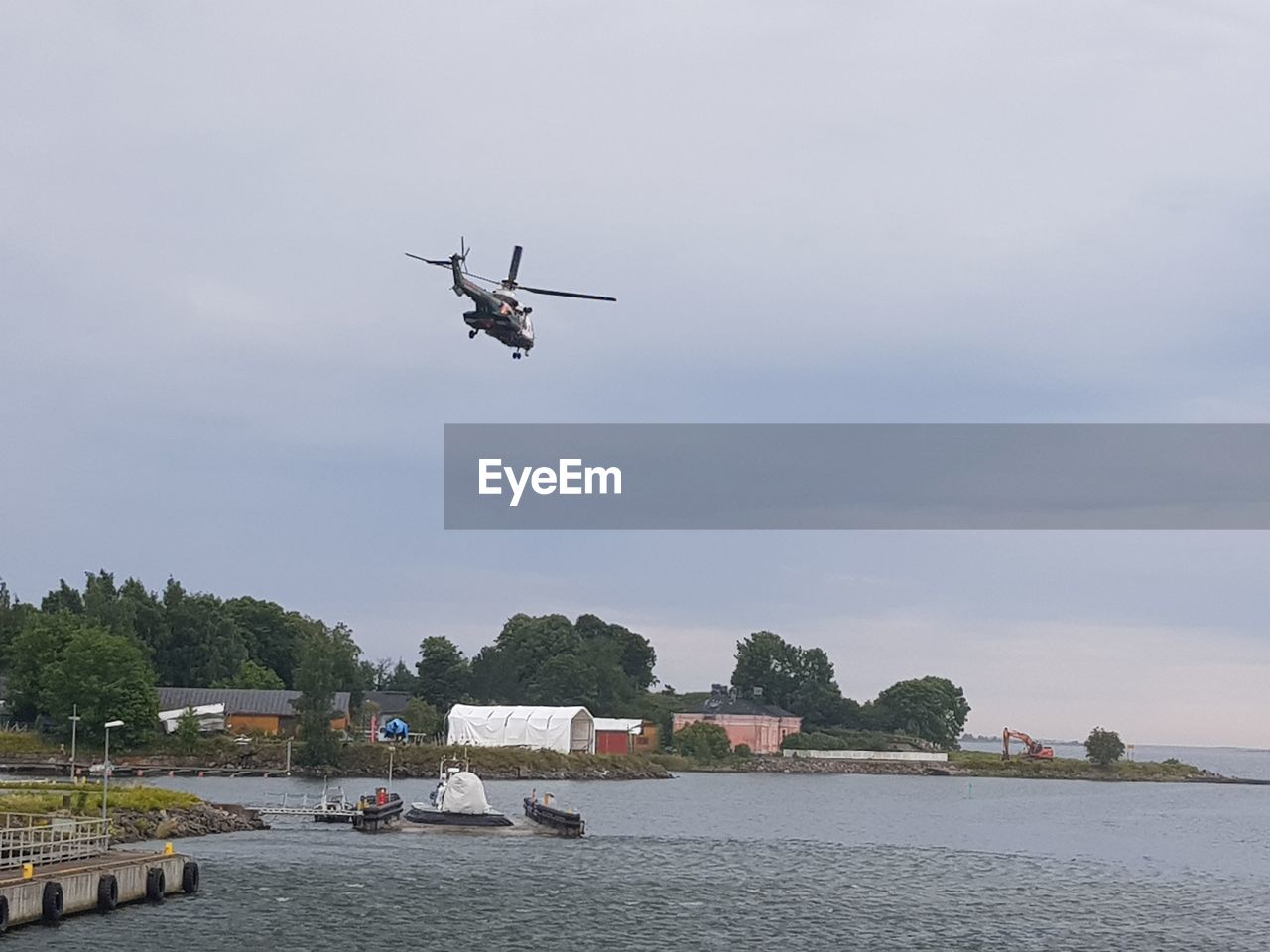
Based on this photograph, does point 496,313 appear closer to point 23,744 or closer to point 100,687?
point 100,687

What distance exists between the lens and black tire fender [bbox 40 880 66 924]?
57.6 meters

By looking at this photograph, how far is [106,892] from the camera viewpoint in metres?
61.3

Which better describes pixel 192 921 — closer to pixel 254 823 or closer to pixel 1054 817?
pixel 254 823

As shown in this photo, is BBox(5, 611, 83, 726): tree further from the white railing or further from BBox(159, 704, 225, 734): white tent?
the white railing

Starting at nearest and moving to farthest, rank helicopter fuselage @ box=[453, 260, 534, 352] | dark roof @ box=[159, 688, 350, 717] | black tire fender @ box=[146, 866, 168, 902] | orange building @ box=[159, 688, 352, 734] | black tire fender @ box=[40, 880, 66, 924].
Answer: black tire fender @ box=[40, 880, 66, 924] → black tire fender @ box=[146, 866, 168, 902] → helicopter fuselage @ box=[453, 260, 534, 352] → orange building @ box=[159, 688, 352, 734] → dark roof @ box=[159, 688, 350, 717]

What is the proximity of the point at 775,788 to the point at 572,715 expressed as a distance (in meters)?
26.8

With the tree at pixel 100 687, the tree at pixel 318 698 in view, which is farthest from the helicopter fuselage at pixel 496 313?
the tree at pixel 100 687

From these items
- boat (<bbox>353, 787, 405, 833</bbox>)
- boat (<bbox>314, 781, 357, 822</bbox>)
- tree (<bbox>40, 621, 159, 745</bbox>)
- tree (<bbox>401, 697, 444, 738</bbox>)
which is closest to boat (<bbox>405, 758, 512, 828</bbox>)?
boat (<bbox>353, 787, 405, 833</bbox>)

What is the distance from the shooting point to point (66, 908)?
59.3m

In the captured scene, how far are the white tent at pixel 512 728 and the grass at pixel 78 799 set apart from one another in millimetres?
84292

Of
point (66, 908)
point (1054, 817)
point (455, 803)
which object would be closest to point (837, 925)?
point (66, 908)

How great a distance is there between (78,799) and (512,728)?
10244cm

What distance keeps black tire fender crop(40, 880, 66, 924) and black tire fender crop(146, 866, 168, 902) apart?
25.5 feet

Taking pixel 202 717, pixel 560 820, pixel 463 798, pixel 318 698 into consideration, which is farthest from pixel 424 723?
pixel 560 820
